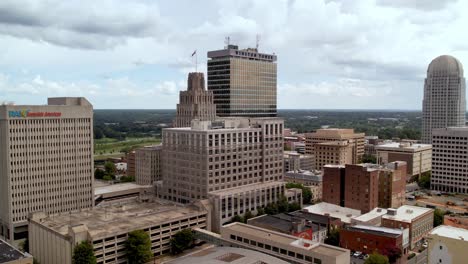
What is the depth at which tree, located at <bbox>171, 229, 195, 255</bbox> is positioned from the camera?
107312mm

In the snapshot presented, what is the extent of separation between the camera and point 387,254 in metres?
98.4

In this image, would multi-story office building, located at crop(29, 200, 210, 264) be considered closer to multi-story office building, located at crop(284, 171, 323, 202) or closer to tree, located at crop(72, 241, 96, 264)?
tree, located at crop(72, 241, 96, 264)

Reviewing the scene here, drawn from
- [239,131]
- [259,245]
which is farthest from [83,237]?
[239,131]

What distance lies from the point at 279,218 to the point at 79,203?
6079cm

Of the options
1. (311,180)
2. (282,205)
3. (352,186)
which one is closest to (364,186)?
(352,186)

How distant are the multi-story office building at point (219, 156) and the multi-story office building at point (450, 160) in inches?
3284

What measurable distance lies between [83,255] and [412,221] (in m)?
76.7

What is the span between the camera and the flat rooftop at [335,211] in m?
127

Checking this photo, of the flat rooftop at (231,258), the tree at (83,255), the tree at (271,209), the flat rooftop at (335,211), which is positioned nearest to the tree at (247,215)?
the tree at (271,209)

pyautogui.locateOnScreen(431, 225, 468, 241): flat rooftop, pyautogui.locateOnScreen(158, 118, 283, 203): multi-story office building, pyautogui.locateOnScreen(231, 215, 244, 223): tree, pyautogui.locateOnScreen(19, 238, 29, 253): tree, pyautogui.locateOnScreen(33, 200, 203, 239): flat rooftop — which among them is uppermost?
pyautogui.locateOnScreen(158, 118, 283, 203): multi-story office building

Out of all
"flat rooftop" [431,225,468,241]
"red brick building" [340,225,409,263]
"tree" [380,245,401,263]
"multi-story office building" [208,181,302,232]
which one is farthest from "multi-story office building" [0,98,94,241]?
"flat rooftop" [431,225,468,241]

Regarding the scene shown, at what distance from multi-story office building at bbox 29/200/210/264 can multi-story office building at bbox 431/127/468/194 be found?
119409mm

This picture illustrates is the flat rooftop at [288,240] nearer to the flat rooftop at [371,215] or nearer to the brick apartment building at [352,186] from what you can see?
the flat rooftop at [371,215]

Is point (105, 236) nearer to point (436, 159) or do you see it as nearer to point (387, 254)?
point (387, 254)
